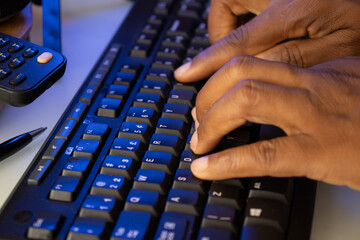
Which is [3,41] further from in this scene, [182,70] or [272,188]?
[272,188]

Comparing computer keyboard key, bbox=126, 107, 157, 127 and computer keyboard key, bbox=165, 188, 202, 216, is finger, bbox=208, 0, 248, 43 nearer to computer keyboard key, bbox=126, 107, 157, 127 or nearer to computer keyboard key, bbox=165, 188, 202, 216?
computer keyboard key, bbox=126, 107, 157, 127

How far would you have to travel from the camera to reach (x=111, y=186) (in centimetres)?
50

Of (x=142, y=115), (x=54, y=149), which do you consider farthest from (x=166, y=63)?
(x=54, y=149)

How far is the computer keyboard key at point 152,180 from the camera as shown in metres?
0.51

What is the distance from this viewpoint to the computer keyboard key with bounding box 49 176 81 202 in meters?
0.50

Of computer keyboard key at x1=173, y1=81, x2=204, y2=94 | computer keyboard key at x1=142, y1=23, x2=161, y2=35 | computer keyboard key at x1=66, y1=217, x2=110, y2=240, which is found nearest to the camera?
computer keyboard key at x1=66, y1=217, x2=110, y2=240

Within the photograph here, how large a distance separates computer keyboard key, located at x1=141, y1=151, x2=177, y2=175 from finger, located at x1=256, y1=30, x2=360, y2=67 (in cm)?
25

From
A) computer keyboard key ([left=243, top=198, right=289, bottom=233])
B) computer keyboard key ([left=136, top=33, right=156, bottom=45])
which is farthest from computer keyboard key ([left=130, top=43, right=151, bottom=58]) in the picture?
computer keyboard key ([left=243, top=198, right=289, bottom=233])

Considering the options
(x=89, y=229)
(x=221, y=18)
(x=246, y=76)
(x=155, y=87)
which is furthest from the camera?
A: (x=221, y=18)

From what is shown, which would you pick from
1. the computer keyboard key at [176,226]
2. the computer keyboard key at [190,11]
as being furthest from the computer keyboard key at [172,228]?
the computer keyboard key at [190,11]

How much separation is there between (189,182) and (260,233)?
0.31ft

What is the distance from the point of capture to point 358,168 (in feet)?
1.67

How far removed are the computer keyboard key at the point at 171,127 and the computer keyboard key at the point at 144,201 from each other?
11 cm

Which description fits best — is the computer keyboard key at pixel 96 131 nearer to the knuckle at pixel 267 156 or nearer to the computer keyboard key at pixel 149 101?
the computer keyboard key at pixel 149 101
